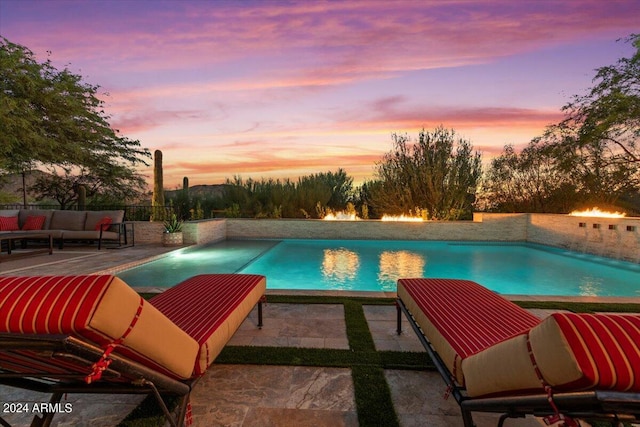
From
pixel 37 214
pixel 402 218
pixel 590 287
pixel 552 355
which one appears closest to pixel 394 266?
pixel 590 287

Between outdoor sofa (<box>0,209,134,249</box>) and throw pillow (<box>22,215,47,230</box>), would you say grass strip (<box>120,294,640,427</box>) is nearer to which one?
outdoor sofa (<box>0,209,134,249</box>)

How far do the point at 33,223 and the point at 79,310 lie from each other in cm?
934

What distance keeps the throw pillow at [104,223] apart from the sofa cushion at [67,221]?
522mm

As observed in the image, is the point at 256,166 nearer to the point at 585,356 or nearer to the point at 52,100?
the point at 52,100

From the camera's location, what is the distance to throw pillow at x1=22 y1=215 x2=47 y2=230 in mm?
8141

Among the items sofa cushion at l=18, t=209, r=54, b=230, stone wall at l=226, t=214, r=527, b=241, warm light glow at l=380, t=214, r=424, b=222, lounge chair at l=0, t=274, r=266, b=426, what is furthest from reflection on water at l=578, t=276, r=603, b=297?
sofa cushion at l=18, t=209, r=54, b=230

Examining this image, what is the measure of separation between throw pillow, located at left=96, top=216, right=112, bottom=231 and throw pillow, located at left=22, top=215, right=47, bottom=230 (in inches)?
54.7

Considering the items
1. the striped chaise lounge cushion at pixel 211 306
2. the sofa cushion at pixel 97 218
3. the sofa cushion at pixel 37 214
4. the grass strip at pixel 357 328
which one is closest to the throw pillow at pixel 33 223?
the sofa cushion at pixel 37 214

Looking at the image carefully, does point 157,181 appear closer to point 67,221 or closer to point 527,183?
point 67,221

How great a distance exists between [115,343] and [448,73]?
10870 mm

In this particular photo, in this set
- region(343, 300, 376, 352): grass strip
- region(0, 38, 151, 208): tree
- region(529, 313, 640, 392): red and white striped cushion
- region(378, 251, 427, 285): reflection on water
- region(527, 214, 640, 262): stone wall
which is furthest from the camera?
region(0, 38, 151, 208): tree

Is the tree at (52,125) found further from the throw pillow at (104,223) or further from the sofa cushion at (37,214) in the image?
the throw pillow at (104,223)

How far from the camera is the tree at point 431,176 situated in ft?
39.8

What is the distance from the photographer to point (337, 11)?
7859mm
